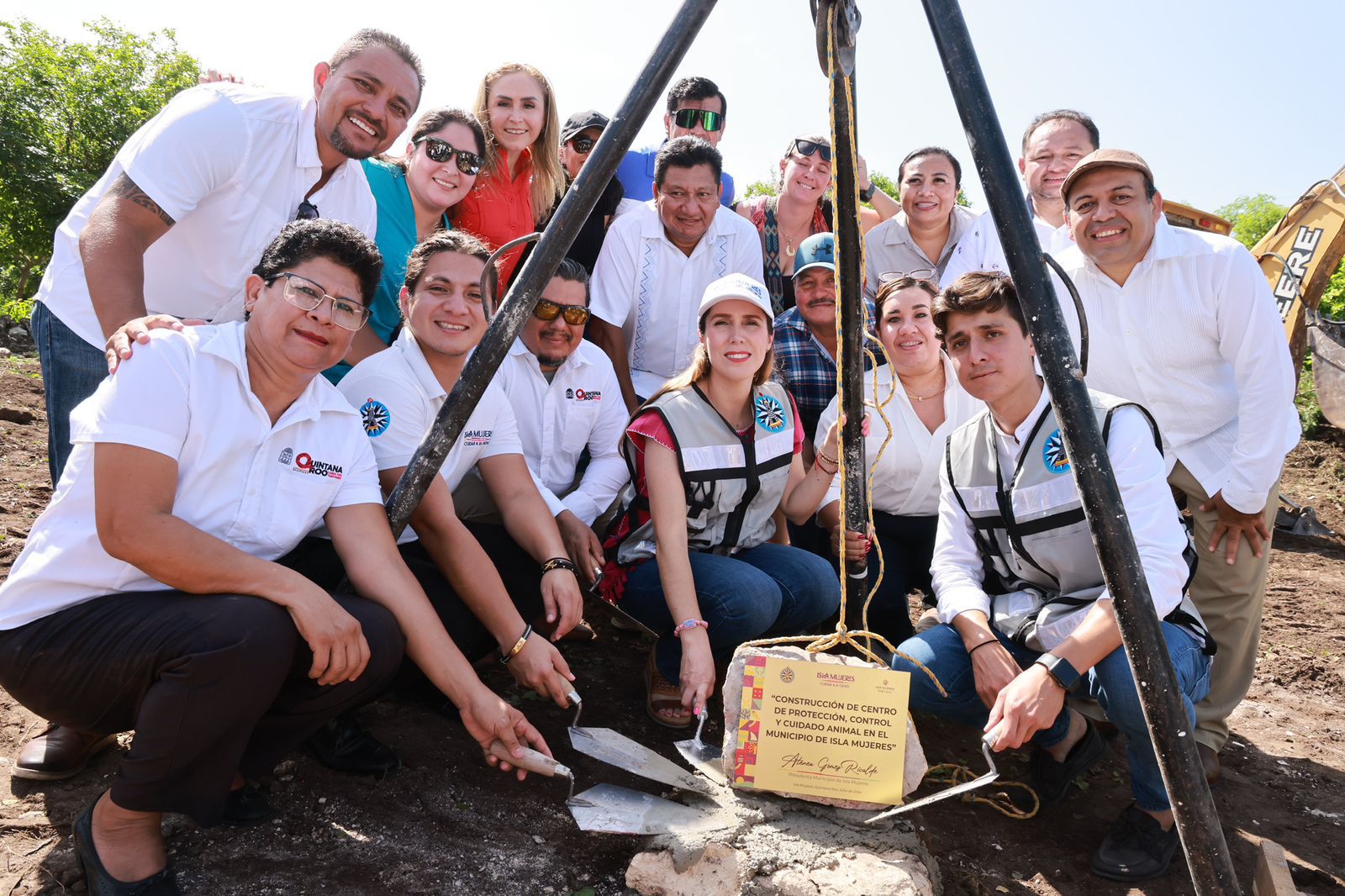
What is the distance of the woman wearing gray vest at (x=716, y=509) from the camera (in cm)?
295

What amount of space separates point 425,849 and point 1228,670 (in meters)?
2.84

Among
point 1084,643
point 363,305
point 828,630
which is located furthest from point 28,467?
point 1084,643

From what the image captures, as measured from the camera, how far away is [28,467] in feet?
17.5

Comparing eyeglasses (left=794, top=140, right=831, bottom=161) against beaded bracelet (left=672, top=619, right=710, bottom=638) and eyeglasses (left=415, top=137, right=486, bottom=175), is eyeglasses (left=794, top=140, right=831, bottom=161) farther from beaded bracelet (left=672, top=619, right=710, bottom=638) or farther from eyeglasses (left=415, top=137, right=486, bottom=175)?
beaded bracelet (left=672, top=619, right=710, bottom=638)

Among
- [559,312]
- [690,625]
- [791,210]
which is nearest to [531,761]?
[690,625]

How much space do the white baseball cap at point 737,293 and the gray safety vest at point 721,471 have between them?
0.96 ft

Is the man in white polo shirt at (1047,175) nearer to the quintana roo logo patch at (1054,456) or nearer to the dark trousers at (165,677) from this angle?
the quintana roo logo patch at (1054,456)

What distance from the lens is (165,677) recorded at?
194cm

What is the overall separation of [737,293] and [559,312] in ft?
2.56

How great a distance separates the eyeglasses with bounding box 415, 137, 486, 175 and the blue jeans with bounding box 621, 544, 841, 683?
1686 millimetres

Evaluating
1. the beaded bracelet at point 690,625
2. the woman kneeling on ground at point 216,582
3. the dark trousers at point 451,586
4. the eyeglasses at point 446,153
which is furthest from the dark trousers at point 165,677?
the eyeglasses at point 446,153

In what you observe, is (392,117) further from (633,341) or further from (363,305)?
(633,341)

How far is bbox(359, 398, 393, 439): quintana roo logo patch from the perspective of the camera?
108 inches

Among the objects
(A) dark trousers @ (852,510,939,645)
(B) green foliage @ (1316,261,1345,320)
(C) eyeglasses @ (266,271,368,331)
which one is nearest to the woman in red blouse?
(C) eyeglasses @ (266,271,368,331)
